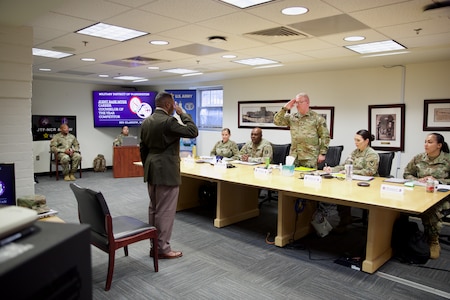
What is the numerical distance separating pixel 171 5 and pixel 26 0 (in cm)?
106

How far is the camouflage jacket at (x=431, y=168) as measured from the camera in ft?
11.8

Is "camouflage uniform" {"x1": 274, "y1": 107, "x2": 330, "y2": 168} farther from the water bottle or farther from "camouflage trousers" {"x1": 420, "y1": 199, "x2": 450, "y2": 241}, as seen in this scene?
"camouflage trousers" {"x1": 420, "y1": 199, "x2": 450, "y2": 241}

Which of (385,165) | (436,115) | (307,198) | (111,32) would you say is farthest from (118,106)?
(436,115)

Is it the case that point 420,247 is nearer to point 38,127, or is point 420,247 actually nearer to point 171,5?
point 171,5

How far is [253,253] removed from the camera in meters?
3.32

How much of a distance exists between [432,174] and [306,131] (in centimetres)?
141

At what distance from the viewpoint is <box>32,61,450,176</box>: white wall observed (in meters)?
5.06

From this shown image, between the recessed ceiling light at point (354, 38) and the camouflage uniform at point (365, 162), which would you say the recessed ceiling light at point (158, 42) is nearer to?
the recessed ceiling light at point (354, 38)

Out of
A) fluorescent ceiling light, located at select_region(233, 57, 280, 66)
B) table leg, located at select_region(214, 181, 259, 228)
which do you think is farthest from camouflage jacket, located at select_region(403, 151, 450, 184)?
fluorescent ceiling light, located at select_region(233, 57, 280, 66)

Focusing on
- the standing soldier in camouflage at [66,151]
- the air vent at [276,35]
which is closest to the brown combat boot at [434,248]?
the air vent at [276,35]

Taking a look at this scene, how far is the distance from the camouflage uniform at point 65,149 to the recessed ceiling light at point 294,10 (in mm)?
6051

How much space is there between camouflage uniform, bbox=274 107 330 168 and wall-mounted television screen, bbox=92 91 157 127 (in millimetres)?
5124

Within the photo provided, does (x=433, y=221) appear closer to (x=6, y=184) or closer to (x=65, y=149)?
(x=6, y=184)

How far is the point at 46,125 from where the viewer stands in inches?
313
